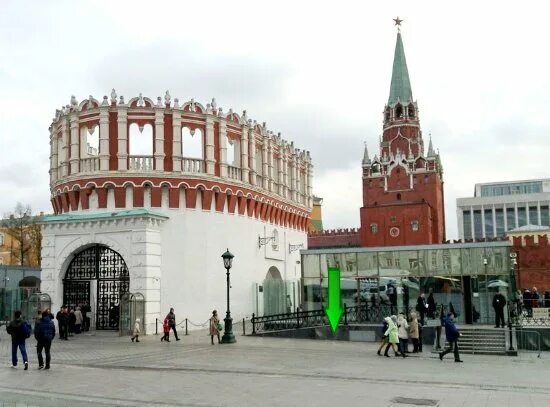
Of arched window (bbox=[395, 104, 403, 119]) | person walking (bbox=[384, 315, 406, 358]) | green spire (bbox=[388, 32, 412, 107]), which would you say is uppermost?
green spire (bbox=[388, 32, 412, 107])

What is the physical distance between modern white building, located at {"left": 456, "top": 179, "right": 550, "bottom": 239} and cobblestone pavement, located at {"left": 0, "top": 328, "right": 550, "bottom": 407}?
124525mm

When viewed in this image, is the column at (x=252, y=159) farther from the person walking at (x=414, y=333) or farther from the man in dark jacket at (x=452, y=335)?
the man in dark jacket at (x=452, y=335)

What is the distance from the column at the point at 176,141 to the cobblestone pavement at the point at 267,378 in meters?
13.4

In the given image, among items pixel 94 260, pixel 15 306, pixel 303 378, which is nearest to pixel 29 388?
pixel 303 378

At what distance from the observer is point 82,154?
36.1 m

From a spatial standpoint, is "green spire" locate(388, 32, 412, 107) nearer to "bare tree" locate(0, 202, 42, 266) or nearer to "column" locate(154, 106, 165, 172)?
"bare tree" locate(0, 202, 42, 266)

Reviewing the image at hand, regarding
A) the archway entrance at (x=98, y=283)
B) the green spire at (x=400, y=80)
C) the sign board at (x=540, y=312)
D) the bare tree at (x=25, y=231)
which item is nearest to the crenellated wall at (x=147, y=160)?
the archway entrance at (x=98, y=283)

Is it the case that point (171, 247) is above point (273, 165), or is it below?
below

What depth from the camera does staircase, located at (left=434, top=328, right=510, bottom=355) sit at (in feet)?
81.0

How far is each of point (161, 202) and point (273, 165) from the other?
39.1 ft

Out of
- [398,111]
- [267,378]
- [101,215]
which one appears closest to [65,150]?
[101,215]

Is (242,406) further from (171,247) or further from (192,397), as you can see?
(171,247)

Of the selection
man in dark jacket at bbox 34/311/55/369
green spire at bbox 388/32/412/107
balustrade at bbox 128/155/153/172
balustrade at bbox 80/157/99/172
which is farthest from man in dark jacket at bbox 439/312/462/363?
green spire at bbox 388/32/412/107

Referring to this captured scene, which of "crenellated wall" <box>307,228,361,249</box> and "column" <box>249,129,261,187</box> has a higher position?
"column" <box>249,129,261,187</box>
